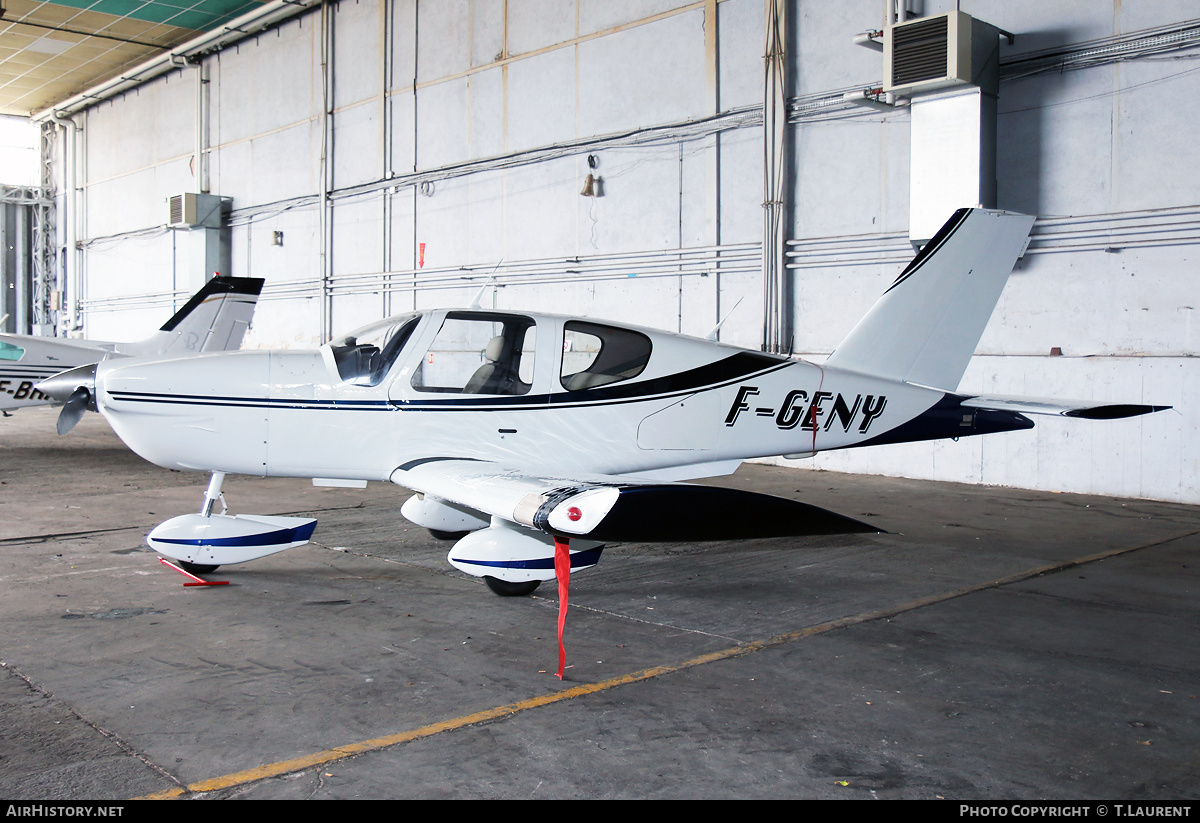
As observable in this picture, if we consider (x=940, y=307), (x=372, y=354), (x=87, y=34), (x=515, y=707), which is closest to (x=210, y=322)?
(x=372, y=354)

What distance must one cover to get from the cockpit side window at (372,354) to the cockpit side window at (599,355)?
3.07 ft

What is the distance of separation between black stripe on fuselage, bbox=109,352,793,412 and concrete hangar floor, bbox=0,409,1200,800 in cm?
104

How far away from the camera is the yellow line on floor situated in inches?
109

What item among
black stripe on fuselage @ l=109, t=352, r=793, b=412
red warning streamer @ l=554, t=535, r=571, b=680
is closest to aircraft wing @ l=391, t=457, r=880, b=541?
red warning streamer @ l=554, t=535, r=571, b=680

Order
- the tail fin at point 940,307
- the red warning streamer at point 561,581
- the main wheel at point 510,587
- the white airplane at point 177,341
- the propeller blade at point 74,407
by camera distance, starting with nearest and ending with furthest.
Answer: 1. the red warning streamer at point 561,581
2. the main wheel at point 510,587
3. the propeller blade at point 74,407
4. the tail fin at point 940,307
5. the white airplane at point 177,341

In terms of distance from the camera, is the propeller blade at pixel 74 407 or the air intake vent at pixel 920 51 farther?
the air intake vent at pixel 920 51

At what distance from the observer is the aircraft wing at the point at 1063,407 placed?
17.7 ft

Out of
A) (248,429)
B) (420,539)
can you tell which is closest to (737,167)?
(420,539)

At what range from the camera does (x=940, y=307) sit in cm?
609

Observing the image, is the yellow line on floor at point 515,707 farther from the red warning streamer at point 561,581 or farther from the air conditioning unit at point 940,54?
the air conditioning unit at point 940,54

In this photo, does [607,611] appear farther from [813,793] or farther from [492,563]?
[813,793]

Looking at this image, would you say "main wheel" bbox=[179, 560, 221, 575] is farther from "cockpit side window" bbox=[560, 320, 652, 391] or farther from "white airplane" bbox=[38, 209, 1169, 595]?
"cockpit side window" bbox=[560, 320, 652, 391]

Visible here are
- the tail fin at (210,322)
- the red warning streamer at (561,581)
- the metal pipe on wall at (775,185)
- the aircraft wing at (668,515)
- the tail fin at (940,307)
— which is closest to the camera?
the aircraft wing at (668,515)

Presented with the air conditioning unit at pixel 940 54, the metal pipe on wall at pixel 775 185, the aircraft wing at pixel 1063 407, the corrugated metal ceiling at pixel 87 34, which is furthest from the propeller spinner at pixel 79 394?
the corrugated metal ceiling at pixel 87 34
